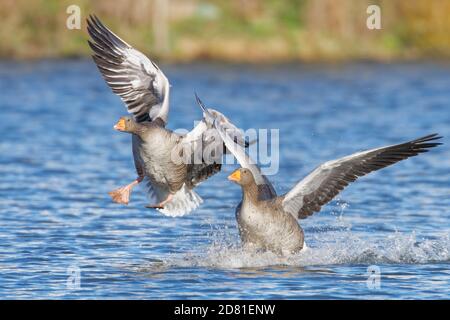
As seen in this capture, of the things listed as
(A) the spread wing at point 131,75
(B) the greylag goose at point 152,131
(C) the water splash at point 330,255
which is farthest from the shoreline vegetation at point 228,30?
(C) the water splash at point 330,255

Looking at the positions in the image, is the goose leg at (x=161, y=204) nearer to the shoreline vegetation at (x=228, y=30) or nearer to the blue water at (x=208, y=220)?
the blue water at (x=208, y=220)

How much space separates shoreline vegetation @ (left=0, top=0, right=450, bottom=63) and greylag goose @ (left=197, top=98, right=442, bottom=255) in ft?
130

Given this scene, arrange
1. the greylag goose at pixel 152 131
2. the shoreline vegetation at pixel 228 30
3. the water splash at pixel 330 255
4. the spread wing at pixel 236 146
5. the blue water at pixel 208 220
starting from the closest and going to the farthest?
the blue water at pixel 208 220, the spread wing at pixel 236 146, the water splash at pixel 330 255, the greylag goose at pixel 152 131, the shoreline vegetation at pixel 228 30

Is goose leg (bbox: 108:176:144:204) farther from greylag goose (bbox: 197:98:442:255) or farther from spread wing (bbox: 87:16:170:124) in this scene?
greylag goose (bbox: 197:98:442:255)

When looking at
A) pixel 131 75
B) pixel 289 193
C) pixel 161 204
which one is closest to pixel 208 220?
pixel 161 204

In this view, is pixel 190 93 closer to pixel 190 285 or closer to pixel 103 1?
pixel 103 1

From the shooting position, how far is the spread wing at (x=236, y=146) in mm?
12164

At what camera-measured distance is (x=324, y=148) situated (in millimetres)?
24500

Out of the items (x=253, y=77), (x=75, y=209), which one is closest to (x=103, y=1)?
(x=253, y=77)

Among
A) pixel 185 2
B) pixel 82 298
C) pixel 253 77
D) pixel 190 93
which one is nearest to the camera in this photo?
pixel 82 298

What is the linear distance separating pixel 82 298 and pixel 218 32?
43778 mm

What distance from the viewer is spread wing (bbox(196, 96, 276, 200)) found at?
12.2 meters

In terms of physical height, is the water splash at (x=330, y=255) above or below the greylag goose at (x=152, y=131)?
below

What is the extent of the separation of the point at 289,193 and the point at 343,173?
68 cm
